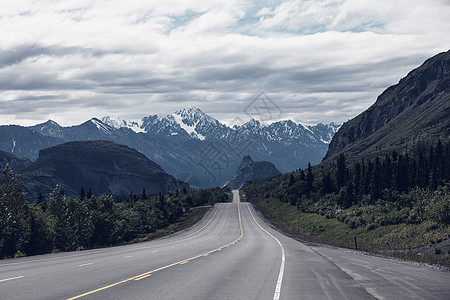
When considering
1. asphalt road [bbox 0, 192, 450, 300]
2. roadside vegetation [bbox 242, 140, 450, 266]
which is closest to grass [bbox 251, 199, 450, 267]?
roadside vegetation [bbox 242, 140, 450, 266]

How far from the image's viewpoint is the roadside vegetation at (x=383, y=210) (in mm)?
50625

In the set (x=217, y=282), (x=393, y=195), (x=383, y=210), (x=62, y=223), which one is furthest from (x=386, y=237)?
(x=217, y=282)

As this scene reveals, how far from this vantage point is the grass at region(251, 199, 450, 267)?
40038 mm

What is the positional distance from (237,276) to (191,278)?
6.83 ft

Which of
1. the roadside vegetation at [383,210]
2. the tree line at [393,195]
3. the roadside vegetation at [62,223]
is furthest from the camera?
the tree line at [393,195]

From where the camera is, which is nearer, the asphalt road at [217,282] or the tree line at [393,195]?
the asphalt road at [217,282]

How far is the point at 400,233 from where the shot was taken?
56094 millimetres

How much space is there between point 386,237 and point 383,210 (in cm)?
1866

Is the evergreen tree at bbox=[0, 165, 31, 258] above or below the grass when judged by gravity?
above

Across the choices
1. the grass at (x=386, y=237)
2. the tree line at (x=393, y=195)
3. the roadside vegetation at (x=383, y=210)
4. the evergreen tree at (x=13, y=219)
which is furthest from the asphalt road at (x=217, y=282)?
the tree line at (x=393, y=195)

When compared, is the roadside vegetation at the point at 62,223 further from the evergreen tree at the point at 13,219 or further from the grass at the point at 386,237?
the grass at the point at 386,237

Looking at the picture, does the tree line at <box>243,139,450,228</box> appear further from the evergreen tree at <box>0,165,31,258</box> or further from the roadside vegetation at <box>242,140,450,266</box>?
the evergreen tree at <box>0,165,31,258</box>

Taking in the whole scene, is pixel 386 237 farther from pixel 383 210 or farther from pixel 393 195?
pixel 393 195

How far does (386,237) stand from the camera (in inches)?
2231
